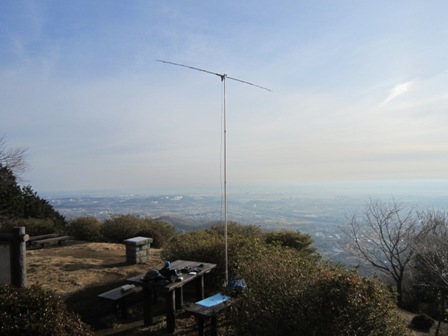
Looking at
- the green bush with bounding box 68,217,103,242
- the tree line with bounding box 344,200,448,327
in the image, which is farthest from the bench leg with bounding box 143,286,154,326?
the green bush with bounding box 68,217,103,242

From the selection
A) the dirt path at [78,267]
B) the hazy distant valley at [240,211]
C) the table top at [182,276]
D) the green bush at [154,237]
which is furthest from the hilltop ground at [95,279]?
the hazy distant valley at [240,211]

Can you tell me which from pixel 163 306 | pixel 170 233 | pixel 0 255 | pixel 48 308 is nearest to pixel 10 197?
pixel 170 233

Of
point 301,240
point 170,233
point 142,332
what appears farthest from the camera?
point 170,233

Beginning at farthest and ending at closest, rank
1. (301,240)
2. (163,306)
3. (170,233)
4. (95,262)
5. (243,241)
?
(170,233) < (301,240) < (95,262) < (243,241) < (163,306)

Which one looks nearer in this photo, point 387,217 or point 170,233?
point 387,217

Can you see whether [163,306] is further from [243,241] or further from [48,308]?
[48,308]

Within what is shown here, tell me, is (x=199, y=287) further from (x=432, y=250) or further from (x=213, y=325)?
(x=432, y=250)
